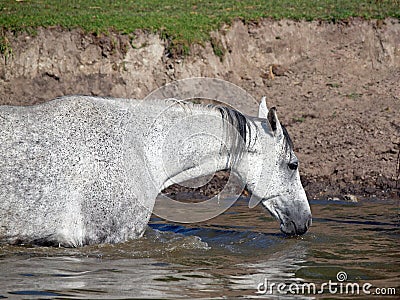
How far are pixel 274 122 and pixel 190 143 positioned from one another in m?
0.76

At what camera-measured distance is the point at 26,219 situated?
21.8ft

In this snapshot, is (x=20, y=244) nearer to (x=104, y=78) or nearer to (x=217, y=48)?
(x=104, y=78)

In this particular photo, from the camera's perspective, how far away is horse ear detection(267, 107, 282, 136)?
23.3 ft

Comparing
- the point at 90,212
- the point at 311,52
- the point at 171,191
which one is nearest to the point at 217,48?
the point at 311,52

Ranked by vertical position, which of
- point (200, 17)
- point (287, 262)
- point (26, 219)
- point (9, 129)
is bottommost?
point (287, 262)

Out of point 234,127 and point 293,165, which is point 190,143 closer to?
point 234,127

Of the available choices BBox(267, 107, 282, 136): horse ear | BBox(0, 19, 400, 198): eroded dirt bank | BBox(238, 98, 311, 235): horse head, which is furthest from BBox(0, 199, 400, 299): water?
BBox(0, 19, 400, 198): eroded dirt bank

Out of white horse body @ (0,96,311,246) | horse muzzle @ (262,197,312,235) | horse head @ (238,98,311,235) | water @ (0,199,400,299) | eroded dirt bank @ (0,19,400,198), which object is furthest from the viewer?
eroded dirt bank @ (0,19,400,198)

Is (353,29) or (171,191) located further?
(353,29)

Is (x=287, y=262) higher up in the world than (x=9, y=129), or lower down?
lower down

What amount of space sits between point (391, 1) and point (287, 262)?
382 inches

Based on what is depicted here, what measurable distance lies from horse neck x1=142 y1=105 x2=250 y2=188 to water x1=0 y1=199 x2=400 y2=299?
70 cm

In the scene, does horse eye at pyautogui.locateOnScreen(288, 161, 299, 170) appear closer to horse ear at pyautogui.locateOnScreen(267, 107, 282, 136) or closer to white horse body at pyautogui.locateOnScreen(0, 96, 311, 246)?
white horse body at pyautogui.locateOnScreen(0, 96, 311, 246)

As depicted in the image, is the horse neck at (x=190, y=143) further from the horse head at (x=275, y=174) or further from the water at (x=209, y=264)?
the water at (x=209, y=264)
